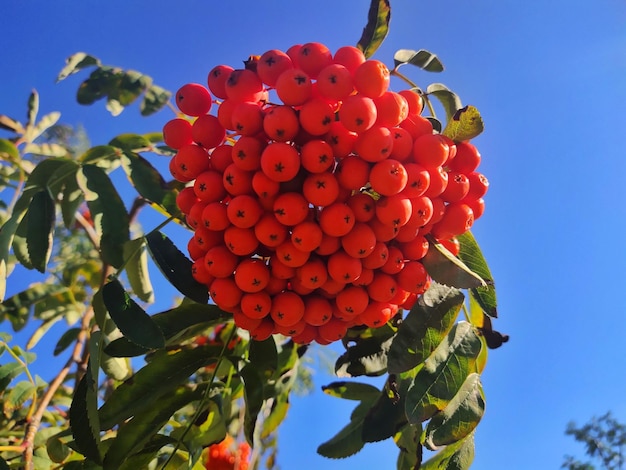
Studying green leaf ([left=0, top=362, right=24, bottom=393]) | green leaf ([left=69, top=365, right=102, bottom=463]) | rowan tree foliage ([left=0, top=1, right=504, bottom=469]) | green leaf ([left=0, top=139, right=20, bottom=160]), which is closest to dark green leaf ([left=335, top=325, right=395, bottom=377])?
rowan tree foliage ([left=0, top=1, right=504, bottom=469])

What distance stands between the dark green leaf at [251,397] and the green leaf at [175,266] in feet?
1.04

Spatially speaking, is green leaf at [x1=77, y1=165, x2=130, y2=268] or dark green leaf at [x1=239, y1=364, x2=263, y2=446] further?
green leaf at [x1=77, y1=165, x2=130, y2=268]

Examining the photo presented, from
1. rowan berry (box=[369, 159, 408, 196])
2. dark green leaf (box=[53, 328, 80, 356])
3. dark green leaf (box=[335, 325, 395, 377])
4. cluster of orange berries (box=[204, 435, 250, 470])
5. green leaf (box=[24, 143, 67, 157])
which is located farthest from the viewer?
dark green leaf (box=[53, 328, 80, 356])

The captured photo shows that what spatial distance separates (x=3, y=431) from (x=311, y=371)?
1.66 m

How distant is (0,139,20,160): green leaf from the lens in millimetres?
2477

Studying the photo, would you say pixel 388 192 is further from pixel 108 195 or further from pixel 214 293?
pixel 108 195

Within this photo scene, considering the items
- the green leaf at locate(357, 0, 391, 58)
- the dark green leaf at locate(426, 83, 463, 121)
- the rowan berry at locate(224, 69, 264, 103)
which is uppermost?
the green leaf at locate(357, 0, 391, 58)

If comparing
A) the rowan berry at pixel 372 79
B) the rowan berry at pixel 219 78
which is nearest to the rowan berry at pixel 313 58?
the rowan berry at pixel 372 79

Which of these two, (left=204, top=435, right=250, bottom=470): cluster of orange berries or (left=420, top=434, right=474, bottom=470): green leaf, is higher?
(left=204, top=435, right=250, bottom=470): cluster of orange berries

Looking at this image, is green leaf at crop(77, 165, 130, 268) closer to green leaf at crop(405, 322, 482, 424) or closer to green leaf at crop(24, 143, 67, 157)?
green leaf at crop(24, 143, 67, 157)

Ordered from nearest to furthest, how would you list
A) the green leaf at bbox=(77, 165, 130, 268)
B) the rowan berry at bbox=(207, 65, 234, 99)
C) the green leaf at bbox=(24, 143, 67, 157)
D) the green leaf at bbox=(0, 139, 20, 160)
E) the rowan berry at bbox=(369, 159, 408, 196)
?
the rowan berry at bbox=(369, 159, 408, 196), the rowan berry at bbox=(207, 65, 234, 99), the green leaf at bbox=(77, 165, 130, 268), the green leaf at bbox=(0, 139, 20, 160), the green leaf at bbox=(24, 143, 67, 157)

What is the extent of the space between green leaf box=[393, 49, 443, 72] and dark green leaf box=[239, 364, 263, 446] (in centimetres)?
106

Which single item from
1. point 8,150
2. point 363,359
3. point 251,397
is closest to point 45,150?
point 8,150

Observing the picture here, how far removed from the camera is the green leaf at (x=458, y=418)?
5.25 ft
